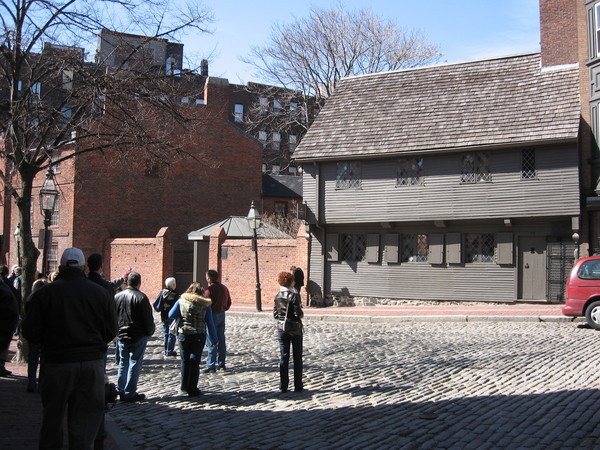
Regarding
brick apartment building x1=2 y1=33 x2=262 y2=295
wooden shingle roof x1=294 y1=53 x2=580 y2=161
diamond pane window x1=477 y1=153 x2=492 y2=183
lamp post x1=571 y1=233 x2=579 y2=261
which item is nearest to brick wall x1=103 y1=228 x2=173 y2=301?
brick apartment building x1=2 y1=33 x2=262 y2=295

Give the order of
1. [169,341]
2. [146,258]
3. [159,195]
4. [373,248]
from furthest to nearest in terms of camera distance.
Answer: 1. [159,195]
2. [146,258]
3. [373,248]
4. [169,341]

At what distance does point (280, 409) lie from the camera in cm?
800

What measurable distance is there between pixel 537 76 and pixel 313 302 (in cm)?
1171

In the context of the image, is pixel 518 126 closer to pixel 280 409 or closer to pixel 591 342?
pixel 591 342

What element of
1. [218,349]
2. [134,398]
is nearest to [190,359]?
[134,398]

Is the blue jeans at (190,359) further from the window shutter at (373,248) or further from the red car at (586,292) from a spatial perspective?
the window shutter at (373,248)

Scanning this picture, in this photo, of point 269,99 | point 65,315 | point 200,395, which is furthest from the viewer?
point 269,99

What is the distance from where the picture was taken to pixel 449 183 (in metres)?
22.8

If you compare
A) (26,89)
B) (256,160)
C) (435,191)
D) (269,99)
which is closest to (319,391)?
(26,89)

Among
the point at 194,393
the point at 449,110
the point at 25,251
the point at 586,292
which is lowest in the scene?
the point at 194,393

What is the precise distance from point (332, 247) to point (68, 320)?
2042 cm

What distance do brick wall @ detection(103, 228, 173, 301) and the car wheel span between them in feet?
59.6

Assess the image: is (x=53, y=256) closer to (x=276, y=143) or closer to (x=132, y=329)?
(x=132, y=329)

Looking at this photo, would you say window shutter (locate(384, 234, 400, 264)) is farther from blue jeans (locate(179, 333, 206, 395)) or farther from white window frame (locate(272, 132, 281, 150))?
white window frame (locate(272, 132, 281, 150))
